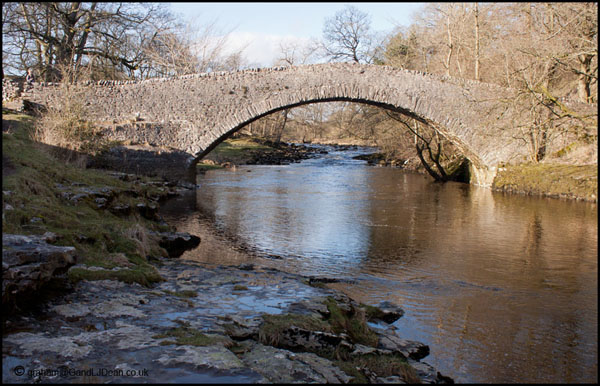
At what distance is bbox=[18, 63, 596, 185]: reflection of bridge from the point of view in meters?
15.2

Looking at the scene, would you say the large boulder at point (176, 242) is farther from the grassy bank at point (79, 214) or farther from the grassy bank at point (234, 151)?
the grassy bank at point (234, 151)

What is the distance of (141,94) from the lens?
50.4 feet

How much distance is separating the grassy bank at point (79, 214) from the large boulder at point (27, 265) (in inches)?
16.3

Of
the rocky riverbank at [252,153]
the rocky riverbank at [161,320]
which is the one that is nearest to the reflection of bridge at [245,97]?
the rocky riverbank at [252,153]

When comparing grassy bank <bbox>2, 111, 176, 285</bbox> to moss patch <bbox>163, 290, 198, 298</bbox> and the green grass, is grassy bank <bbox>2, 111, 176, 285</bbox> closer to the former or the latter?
moss patch <bbox>163, 290, 198, 298</bbox>

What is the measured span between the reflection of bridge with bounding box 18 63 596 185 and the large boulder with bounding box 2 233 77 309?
1165 centimetres

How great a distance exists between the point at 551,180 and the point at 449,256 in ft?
27.7

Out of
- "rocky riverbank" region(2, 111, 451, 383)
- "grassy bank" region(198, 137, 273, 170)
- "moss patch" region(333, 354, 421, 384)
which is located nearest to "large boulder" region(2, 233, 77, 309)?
"rocky riverbank" region(2, 111, 451, 383)

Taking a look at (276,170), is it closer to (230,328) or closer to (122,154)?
(122,154)

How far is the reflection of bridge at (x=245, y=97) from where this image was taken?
15.2m

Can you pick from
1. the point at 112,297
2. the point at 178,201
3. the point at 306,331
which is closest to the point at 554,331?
the point at 306,331

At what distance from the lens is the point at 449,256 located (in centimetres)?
795

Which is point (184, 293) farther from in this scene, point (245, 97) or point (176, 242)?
point (245, 97)

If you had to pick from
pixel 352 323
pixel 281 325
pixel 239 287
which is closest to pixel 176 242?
pixel 239 287
